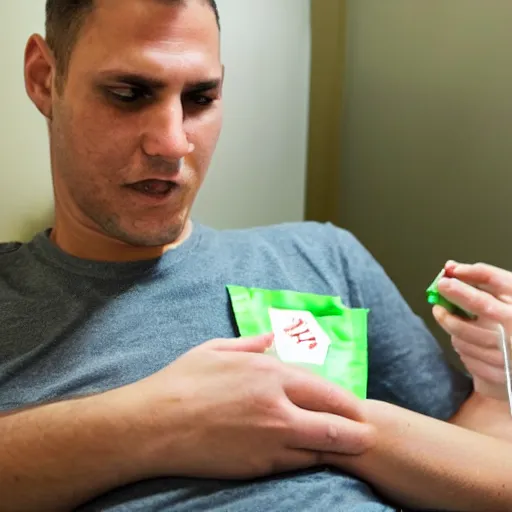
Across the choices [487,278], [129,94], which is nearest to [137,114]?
[129,94]

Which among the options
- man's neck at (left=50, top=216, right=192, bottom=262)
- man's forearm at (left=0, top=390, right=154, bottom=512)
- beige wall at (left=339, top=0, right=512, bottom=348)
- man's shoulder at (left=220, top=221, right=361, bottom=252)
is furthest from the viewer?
beige wall at (left=339, top=0, right=512, bottom=348)

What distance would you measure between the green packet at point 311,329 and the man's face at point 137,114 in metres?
0.15

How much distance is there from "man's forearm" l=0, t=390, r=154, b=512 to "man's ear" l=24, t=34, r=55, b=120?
434mm

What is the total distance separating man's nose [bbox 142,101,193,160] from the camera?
0.78 metres

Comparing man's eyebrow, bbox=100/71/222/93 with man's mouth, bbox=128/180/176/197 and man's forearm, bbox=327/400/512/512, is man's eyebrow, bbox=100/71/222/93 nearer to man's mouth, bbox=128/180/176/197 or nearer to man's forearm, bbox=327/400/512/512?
man's mouth, bbox=128/180/176/197

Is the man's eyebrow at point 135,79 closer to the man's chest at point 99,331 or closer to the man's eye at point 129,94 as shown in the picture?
the man's eye at point 129,94

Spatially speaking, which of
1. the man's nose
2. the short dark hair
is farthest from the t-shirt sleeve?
the short dark hair

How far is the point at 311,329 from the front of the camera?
885 millimetres

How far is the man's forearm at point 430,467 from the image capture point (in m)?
0.72

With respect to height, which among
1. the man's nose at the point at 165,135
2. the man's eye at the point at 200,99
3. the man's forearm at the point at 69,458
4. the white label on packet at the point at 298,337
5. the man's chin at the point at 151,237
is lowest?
the man's forearm at the point at 69,458

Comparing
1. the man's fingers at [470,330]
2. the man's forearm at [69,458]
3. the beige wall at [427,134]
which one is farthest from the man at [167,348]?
the beige wall at [427,134]

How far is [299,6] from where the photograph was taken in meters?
1.32

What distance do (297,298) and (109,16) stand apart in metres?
0.46

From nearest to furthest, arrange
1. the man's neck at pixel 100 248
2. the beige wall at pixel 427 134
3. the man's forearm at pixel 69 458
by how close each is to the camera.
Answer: the man's forearm at pixel 69 458
the man's neck at pixel 100 248
the beige wall at pixel 427 134
